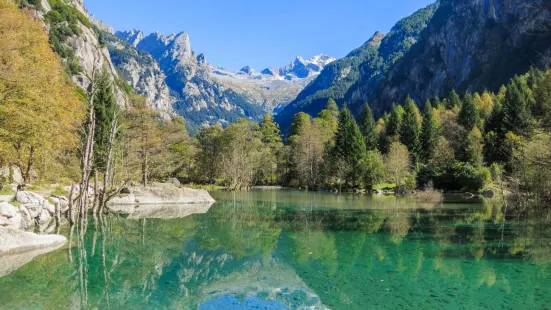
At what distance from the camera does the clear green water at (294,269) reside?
33.8 ft

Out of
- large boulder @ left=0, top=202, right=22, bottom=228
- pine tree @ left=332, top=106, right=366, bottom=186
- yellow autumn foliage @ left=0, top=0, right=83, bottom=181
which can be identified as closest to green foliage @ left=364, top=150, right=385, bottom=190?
pine tree @ left=332, top=106, right=366, bottom=186

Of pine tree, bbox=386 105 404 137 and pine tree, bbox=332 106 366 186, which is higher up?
pine tree, bbox=386 105 404 137

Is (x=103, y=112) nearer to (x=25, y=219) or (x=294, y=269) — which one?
(x=25, y=219)

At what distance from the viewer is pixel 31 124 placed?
21.0m

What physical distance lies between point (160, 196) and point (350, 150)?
124ft

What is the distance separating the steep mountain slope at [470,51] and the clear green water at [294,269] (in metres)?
99.0

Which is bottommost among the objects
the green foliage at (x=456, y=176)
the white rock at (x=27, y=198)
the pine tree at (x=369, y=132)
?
the white rock at (x=27, y=198)

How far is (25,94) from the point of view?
21.1 meters

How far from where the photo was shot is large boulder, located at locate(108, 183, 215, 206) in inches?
1471

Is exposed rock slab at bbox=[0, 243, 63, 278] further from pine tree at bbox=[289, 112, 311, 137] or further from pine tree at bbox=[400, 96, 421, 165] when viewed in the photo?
pine tree at bbox=[289, 112, 311, 137]

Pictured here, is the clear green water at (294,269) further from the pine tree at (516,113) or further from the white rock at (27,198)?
the pine tree at (516,113)

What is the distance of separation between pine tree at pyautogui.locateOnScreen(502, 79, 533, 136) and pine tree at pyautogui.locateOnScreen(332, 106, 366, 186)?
77.0 ft

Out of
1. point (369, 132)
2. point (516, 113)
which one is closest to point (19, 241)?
point (516, 113)

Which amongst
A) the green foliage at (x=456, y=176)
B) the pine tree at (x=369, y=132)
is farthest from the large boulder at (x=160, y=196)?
the pine tree at (x=369, y=132)
